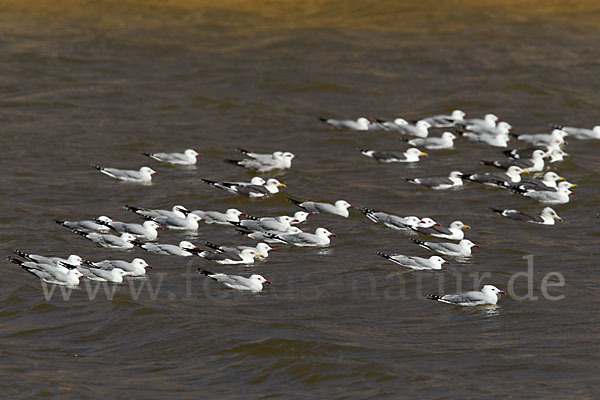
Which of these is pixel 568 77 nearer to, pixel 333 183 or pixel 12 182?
pixel 333 183

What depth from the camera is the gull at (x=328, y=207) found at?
2325 centimetres

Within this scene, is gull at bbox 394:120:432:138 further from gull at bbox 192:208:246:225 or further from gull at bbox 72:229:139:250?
gull at bbox 72:229:139:250

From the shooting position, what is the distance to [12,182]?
24.8 meters

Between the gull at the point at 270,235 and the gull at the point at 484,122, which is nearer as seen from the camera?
the gull at the point at 270,235

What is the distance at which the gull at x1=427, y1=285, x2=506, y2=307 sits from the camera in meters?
17.9

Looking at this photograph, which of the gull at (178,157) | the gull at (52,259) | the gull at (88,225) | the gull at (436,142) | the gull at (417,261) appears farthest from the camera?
the gull at (436,142)

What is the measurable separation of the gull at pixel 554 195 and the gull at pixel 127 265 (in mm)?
9056

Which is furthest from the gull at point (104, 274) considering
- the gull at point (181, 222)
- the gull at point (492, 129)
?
the gull at point (492, 129)

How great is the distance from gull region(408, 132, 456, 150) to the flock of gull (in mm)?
24

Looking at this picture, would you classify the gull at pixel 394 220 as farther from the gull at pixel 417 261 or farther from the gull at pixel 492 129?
the gull at pixel 492 129

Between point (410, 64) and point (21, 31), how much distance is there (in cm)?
1157

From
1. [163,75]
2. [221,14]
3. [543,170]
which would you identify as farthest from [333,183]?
[221,14]

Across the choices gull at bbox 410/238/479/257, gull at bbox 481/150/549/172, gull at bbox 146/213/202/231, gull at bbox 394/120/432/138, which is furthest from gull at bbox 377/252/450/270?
gull at bbox 394/120/432/138

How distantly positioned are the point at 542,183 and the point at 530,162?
2.25 metres
